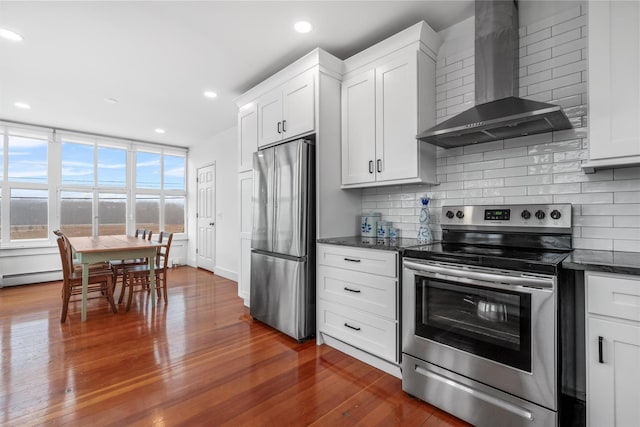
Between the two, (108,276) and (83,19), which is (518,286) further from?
(108,276)

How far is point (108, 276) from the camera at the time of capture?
→ 3.58 meters

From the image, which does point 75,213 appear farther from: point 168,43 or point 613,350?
point 613,350

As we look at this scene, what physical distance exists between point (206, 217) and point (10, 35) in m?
3.93

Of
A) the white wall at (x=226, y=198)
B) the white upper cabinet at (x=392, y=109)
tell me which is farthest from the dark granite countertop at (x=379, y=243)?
the white wall at (x=226, y=198)

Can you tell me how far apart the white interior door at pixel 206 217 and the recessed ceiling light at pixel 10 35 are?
11.0ft

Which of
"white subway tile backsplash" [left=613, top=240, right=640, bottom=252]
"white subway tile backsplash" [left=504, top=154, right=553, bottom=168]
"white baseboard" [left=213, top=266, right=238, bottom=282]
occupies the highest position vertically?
"white subway tile backsplash" [left=504, top=154, right=553, bottom=168]

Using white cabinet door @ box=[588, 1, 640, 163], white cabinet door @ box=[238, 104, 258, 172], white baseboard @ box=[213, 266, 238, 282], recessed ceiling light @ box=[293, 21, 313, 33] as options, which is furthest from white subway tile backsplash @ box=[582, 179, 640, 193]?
white baseboard @ box=[213, 266, 238, 282]

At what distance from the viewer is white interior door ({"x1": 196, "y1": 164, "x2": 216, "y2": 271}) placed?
5.97 meters

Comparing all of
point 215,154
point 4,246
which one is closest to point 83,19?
Answer: point 215,154

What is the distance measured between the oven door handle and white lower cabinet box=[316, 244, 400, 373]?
0.24 meters

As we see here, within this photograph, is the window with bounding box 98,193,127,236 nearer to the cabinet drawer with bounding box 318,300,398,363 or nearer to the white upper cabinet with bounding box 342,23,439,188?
the cabinet drawer with bounding box 318,300,398,363

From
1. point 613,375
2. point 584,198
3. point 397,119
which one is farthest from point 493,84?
point 613,375

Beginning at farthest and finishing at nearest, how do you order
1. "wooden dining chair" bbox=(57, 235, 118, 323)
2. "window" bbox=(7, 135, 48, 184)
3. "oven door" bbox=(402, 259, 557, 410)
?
"window" bbox=(7, 135, 48, 184)
"wooden dining chair" bbox=(57, 235, 118, 323)
"oven door" bbox=(402, 259, 557, 410)

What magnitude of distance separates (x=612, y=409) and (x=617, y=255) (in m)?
0.77
